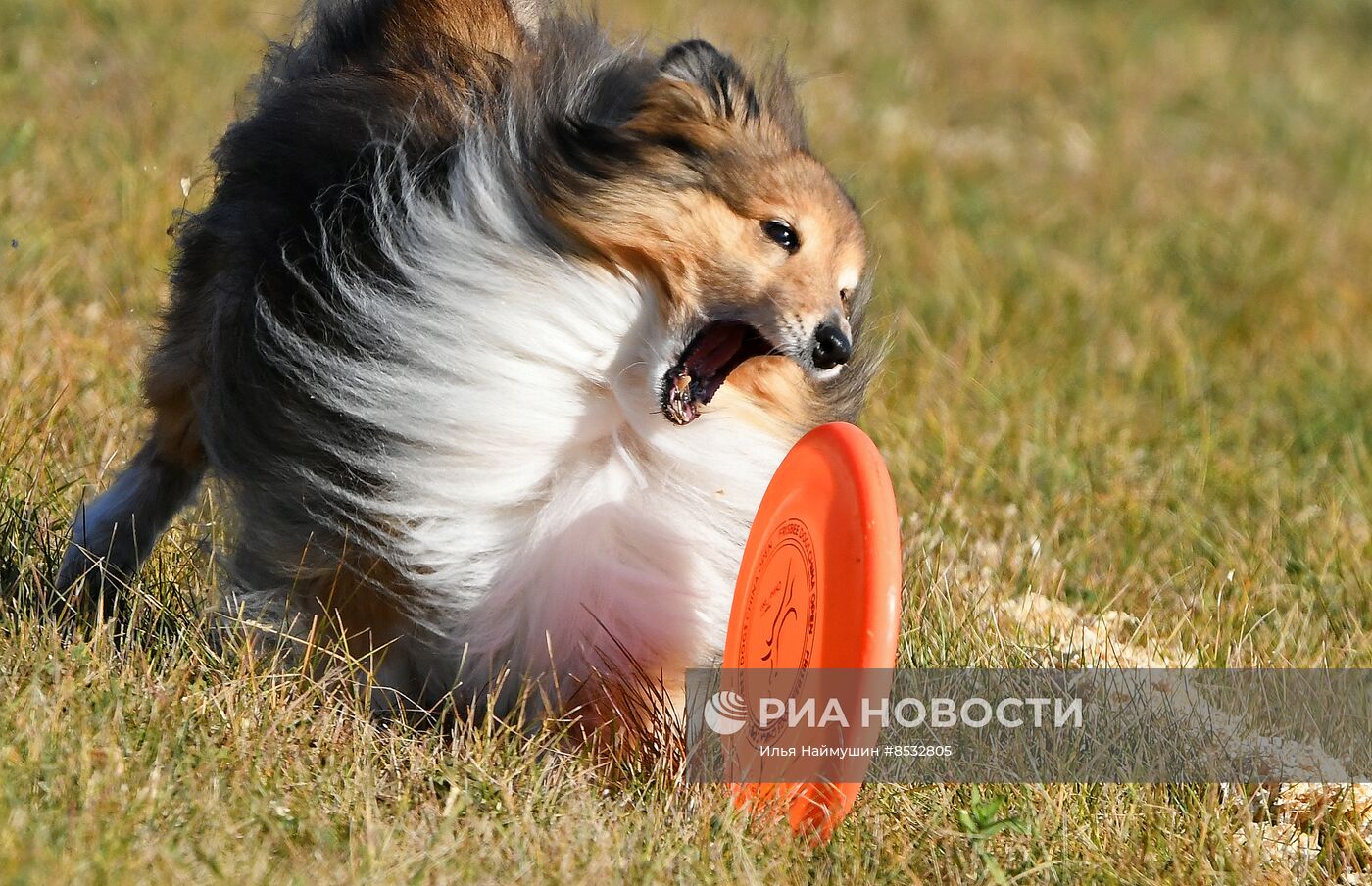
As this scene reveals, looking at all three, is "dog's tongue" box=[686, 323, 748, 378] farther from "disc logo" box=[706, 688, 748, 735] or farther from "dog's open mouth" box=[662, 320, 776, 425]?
"disc logo" box=[706, 688, 748, 735]

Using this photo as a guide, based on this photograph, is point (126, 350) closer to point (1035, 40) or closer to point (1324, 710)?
point (1324, 710)

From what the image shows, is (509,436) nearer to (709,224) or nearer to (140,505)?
(709,224)

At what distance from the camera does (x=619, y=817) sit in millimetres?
3346

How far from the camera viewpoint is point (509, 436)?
3445mm

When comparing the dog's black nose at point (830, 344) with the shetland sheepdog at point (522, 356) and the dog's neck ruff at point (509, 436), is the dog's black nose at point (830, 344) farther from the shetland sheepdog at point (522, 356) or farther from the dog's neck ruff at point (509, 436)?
the dog's neck ruff at point (509, 436)

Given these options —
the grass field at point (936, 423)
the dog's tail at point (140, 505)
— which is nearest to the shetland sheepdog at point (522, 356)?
the grass field at point (936, 423)

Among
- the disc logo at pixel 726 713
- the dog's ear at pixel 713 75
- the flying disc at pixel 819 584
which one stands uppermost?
the dog's ear at pixel 713 75

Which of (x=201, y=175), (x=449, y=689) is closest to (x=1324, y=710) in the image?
(x=449, y=689)

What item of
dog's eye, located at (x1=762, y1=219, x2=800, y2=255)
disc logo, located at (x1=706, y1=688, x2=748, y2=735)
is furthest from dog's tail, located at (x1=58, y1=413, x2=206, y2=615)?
dog's eye, located at (x1=762, y1=219, x2=800, y2=255)

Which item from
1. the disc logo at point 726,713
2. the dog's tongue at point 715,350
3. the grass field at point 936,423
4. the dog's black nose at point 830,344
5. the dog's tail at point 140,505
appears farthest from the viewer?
the dog's tail at point 140,505

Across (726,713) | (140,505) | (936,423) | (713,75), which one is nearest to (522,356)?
(713,75)

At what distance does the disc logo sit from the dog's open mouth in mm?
666

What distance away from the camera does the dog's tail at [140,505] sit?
4176mm

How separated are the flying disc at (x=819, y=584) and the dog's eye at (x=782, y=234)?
0.39m
